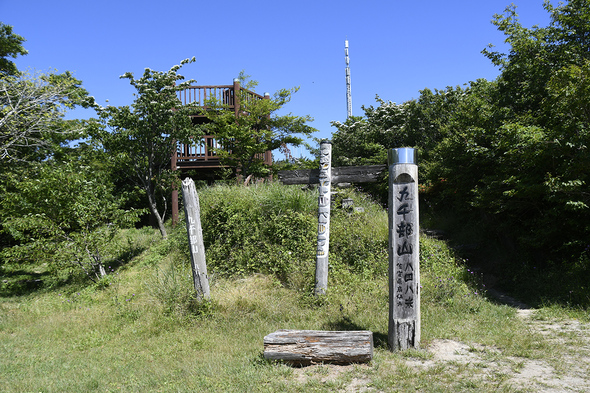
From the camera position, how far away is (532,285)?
8.62 meters

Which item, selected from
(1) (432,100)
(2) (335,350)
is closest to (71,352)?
(2) (335,350)

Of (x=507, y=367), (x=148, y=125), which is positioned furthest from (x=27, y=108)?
(x=507, y=367)

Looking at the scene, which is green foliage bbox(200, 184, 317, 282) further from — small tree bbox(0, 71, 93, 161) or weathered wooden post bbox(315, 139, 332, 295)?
small tree bbox(0, 71, 93, 161)

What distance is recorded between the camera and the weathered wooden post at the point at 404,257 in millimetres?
5215

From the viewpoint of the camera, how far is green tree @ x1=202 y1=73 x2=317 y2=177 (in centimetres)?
1534

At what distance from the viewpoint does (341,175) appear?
8023 millimetres

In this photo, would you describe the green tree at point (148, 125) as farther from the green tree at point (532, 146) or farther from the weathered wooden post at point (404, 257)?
the weathered wooden post at point (404, 257)

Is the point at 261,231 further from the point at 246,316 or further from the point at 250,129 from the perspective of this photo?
the point at 250,129

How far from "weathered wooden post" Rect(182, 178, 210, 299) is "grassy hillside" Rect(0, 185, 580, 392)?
0.98 feet

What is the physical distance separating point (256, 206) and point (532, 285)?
6.47m

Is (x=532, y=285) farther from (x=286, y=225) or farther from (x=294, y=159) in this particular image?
(x=294, y=159)

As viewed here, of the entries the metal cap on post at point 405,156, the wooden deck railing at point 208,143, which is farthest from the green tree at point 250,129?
the metal cap on post at point 405,156

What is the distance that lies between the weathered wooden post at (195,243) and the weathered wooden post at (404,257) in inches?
139

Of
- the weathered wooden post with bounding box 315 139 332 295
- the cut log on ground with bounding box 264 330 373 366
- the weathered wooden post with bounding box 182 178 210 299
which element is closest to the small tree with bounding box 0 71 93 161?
the weathered wooden post with bounding box 182 178 210 299
